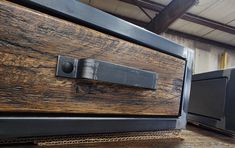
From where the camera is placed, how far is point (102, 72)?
0.38m

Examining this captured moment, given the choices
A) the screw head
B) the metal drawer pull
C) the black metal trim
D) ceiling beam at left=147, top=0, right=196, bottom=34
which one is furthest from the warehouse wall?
the screw head

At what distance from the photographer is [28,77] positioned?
12.4 inches

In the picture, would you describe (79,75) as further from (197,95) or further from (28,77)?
(197,95)

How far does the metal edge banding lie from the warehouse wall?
2400mm

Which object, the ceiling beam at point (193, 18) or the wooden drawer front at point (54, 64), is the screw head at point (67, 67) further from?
the ceiling beam at point (193, 18)

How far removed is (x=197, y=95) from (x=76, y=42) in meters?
0.69

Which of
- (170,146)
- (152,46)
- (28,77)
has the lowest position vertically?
(170,146)

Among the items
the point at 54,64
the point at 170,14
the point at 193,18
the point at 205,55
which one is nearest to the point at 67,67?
the point at 54,64

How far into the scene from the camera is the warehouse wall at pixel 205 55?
2.84 m

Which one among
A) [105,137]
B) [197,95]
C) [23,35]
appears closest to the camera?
[23,35]

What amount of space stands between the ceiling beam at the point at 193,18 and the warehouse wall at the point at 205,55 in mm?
407

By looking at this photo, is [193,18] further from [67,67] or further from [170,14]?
[67,67]

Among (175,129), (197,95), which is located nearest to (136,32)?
(175,129)

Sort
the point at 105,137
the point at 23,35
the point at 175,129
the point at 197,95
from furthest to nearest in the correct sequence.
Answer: the point at 197,95
the point at 175,129
the point at 105,137
the point at 23,35
